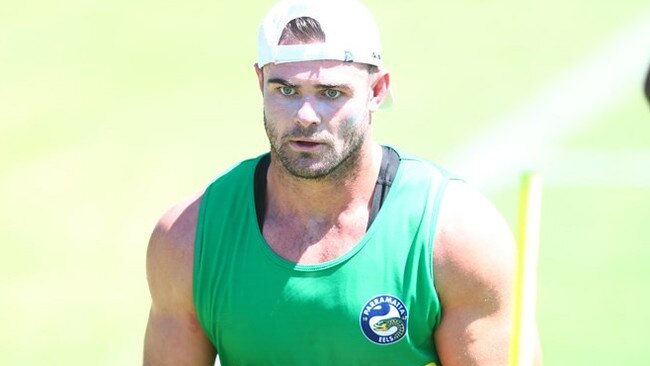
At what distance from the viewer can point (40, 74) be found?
417 inches

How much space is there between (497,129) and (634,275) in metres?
1.68

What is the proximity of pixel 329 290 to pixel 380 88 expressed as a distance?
31.0 inches

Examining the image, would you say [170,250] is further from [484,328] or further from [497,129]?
[497,129]

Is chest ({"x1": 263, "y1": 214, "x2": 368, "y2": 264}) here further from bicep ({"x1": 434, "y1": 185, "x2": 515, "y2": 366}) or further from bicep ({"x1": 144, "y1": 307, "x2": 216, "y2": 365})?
bicep ({"x1": 144, "y1": 307, "x2": 216, "y2": 365})

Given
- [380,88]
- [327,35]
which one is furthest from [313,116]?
[380,88]

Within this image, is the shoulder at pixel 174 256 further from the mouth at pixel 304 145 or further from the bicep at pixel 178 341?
the mouth at pixel 304 145

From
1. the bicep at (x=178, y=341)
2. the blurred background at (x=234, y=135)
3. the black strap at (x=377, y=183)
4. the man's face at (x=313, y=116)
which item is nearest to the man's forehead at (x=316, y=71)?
the man's face at (x=313, y=116)

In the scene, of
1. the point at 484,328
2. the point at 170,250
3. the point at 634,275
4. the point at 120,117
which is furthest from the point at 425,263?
the point at 120,117

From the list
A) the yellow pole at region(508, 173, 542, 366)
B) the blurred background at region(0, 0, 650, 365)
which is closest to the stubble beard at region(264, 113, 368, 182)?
the yellow pole at region(508, 173, 542, 366)

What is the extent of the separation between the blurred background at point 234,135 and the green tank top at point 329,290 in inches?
79.3

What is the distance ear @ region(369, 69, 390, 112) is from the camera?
5.59 metres

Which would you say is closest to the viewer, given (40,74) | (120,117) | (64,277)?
(64,277)

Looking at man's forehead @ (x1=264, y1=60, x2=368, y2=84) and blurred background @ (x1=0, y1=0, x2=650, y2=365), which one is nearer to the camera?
man's forehead @ (x1=264, y1=60, x2=368, y2=84)

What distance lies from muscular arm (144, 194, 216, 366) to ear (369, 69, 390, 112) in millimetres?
789
